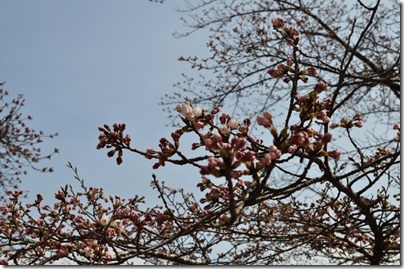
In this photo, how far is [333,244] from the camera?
3.94m

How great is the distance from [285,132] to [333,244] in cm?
269

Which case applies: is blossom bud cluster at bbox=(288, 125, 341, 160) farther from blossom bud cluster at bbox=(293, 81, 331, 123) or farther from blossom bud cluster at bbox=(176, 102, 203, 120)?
blossom bud cluster at bbox=(176, 102, 203, 120)

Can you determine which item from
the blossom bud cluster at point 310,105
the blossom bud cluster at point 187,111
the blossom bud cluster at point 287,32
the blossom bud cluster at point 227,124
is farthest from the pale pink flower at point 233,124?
the blossom bud cluster at point 287,32

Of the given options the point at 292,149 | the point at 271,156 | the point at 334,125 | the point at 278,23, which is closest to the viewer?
the point at 271,156

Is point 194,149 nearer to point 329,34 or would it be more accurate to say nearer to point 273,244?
point 273,244

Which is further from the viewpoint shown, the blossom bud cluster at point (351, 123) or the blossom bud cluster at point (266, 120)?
the blossom bud cluster at point (351, 123)

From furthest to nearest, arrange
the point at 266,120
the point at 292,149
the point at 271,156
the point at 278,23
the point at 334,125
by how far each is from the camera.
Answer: the point at 334,125, the point at 278,23, the point at 292,149, the point at 266,120, the point at 271,156

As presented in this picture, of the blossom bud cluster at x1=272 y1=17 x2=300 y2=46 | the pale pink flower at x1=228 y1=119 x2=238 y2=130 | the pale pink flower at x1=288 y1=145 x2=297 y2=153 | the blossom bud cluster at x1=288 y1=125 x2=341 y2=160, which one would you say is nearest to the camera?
the blossom bud cluster at x1=288 y1=125 x2=341 y2=160

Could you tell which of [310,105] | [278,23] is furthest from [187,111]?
[278,23]

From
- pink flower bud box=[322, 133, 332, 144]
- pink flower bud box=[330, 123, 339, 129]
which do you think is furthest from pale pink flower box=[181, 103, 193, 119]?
pink flower bud box=[330, 123, 339, 129]

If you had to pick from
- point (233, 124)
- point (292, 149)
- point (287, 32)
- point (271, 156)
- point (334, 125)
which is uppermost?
point (287, 32)

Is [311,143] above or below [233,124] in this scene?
below

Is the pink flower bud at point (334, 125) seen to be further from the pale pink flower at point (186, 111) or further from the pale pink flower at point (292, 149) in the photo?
the pale pink flower at point (186, 111)

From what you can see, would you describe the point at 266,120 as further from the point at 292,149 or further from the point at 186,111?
the point at 186,111
